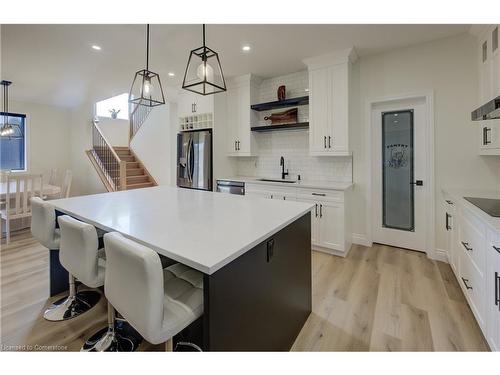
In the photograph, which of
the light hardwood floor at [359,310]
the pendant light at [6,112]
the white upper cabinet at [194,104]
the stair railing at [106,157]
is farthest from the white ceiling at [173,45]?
the light hardwood floor at [359,310]

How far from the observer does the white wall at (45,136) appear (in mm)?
6277

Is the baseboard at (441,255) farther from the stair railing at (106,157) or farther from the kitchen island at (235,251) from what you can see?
the stair railing at (106,157)

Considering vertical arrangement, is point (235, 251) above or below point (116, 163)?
below

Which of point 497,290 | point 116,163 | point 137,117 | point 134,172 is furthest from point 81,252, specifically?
point 137,117

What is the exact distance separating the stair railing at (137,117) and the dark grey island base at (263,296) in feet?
21.6

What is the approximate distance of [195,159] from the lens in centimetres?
436

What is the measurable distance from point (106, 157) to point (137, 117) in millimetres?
1561

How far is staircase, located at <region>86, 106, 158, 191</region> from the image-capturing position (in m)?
6.49

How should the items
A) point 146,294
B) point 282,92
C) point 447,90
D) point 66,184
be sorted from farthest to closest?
point 66,184
point 282,92
point 447,90
point 146,294

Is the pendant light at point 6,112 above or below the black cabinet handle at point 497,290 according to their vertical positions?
above

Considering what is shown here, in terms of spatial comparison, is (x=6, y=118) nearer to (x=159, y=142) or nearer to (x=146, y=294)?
(x=159, y=142)

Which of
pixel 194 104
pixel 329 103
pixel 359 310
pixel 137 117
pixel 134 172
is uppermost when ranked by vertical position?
pixel 137 117

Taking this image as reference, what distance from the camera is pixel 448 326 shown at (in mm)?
1870
